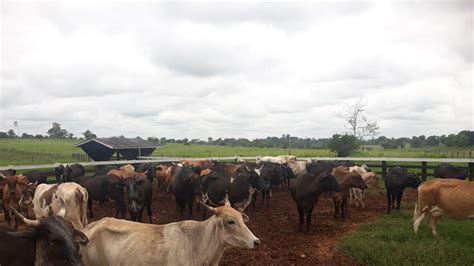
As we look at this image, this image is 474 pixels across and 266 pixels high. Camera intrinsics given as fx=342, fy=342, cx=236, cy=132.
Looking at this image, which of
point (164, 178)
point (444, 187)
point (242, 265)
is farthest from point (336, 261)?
point (164, 178)

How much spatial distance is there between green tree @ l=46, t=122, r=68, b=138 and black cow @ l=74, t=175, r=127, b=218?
9287 cm

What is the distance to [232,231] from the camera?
5.52 m

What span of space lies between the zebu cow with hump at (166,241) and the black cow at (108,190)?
7442 mm

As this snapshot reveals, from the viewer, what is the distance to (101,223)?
5547 millimetres

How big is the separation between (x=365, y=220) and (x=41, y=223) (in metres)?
11.4

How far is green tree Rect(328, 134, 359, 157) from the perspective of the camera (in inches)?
1430

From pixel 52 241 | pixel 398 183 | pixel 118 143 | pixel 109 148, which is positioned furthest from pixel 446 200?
pixel 118 143

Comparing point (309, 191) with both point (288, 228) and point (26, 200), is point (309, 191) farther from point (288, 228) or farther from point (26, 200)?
point (26, 200)

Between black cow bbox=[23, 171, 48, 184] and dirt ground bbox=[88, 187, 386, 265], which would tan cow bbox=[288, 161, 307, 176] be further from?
black cow bbox=[23, 171, 48, 184]

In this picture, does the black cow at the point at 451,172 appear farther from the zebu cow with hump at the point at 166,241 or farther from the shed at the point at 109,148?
the shed at the point at 109,148

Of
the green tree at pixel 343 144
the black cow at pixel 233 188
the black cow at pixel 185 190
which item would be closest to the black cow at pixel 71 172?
the black cow at pixel 185 190

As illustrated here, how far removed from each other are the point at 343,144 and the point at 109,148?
2376 cm

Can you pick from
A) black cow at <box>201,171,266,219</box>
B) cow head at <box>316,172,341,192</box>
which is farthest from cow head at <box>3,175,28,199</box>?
cow head at <box>316,172,341,192</box>

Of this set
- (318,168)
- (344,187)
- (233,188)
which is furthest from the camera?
(318,168)
